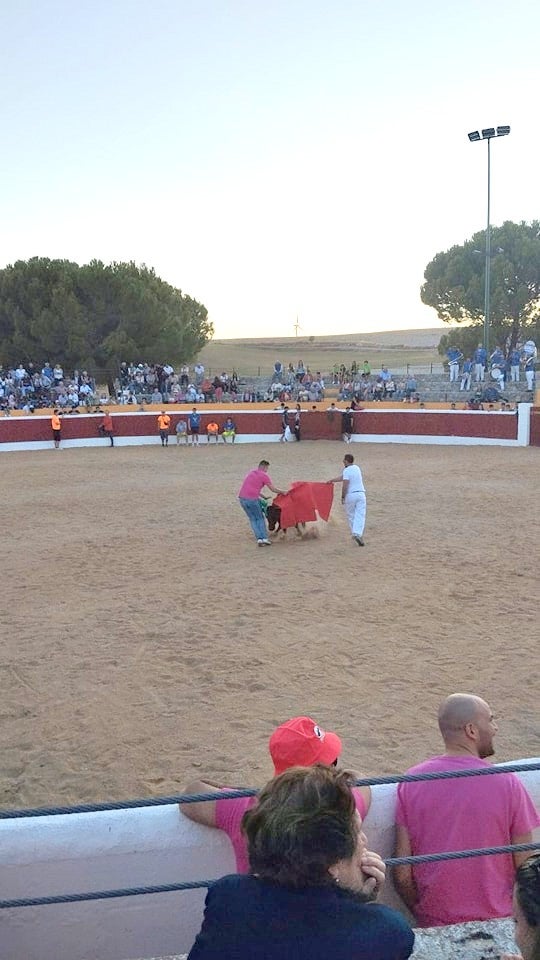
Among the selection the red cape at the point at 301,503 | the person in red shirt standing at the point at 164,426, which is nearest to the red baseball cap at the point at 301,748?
the red cape at the point at 301,503

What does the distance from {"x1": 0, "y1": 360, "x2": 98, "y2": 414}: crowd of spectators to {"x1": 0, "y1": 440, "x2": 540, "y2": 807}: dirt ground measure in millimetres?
16829

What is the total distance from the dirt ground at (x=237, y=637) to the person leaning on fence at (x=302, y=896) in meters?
3.06

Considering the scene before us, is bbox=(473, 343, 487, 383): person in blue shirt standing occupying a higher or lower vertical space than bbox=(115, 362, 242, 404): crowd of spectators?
higher

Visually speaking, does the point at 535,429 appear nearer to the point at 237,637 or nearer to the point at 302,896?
the point at 237,637

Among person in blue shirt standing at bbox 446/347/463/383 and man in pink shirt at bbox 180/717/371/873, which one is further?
person in blue shirt standing at bbox 446/347/463/383

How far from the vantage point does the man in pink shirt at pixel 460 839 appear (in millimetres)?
2639

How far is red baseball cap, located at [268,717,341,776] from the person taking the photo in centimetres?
263

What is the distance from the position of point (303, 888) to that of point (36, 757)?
4.03 metres

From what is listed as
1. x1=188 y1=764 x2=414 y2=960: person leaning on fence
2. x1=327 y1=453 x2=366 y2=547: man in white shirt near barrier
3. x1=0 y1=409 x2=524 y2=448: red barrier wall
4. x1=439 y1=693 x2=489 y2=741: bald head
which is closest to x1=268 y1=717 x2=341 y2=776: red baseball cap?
x1=439 y1=693 x2=489 y2=741: bald head

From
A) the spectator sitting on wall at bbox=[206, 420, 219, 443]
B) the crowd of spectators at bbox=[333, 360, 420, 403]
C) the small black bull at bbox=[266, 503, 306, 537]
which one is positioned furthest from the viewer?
the crowd of spectators at bbox=[333, 360, 420, 403]

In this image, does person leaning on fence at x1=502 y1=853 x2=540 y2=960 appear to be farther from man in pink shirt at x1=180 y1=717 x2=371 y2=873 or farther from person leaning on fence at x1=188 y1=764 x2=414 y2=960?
man in pink shirt at x1=180 y1=717 x2=371 y2=873

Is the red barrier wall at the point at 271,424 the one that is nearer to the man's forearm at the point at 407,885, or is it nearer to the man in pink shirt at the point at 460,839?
the man in pink shirt at the point at 460,839

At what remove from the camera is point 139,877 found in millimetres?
2740

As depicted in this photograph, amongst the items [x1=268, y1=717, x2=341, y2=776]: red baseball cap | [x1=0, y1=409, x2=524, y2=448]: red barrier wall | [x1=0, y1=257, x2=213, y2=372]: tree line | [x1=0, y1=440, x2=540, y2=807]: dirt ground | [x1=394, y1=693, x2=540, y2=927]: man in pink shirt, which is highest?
[x1=0, y1=257, x2=213, y2=372]: tree line
